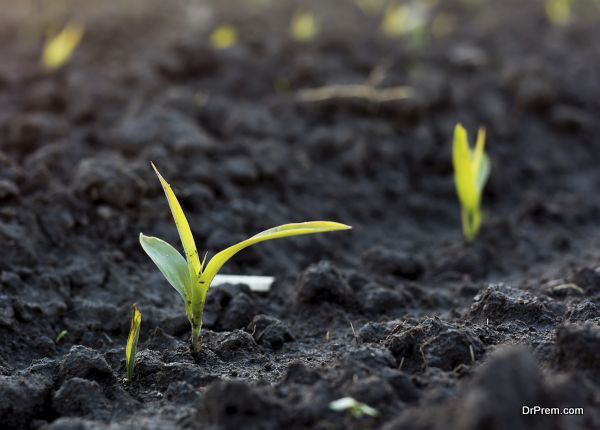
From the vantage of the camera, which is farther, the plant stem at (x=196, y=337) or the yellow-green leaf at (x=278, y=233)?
the plant stem at (x=196, y=337)

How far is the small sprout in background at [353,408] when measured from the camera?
1.48 meters

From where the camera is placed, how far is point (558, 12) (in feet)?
18.2

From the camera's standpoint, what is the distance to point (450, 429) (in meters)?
1.32

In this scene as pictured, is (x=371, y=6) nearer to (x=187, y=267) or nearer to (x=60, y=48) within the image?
A: (x=60, y=48)

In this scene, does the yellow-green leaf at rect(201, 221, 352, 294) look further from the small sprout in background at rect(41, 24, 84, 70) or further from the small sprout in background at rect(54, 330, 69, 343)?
the small sprout in background at rect(41, 24, 84, 70)

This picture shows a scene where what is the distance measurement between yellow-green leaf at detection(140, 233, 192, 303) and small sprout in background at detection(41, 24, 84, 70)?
2212 mm

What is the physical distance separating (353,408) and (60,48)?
9.59ft

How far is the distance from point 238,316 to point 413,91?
2.11m

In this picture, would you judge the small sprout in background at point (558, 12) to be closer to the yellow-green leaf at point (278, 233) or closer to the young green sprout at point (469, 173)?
the young green sprout at point (469, 173)

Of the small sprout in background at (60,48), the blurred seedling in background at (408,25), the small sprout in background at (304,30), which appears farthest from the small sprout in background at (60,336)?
the blurred seedling in background at (408,25)

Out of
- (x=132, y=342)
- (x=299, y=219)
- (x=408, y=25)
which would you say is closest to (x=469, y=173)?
(x=299, y=219)

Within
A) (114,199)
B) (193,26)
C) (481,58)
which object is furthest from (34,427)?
(481,58)

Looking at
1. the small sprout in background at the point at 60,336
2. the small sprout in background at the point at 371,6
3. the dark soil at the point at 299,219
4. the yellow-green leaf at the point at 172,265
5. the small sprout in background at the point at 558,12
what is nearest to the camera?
the dark soil at the point at 299,219

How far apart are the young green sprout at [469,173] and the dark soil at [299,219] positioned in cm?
11
